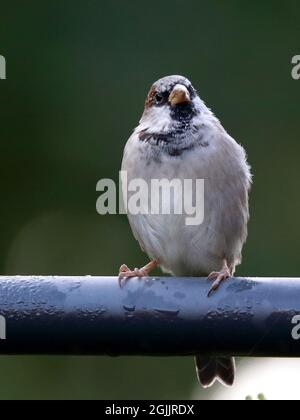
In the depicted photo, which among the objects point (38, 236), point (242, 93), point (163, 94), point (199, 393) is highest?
point (242, 93)

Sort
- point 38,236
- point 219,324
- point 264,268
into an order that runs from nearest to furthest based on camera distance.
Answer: point 219,324 < point 264,268 < point 38,236

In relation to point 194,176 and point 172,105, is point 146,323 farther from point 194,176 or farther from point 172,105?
point 172,105

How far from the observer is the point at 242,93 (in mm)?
5496

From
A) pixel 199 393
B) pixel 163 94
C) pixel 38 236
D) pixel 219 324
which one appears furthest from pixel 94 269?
pixel 219 324

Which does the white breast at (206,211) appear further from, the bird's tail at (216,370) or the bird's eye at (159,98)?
the bird's tail at (216,370)

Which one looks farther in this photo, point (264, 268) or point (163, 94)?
point (264, 268)

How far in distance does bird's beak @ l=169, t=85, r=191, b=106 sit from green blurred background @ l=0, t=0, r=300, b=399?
5.87 ft

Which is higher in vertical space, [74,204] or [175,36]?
[175,36]

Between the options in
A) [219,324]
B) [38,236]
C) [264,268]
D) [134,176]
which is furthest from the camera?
[38,236]

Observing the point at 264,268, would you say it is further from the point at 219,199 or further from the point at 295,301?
the point at 295,301

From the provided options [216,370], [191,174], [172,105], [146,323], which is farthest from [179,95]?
[146,323]

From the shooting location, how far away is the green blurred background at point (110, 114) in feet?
17.9

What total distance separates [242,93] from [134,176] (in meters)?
2.10

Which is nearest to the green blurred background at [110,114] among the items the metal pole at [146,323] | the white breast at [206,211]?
the white breast at [206,211]
